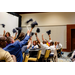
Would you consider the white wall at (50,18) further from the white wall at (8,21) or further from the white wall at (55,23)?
the white wall at (8,21)

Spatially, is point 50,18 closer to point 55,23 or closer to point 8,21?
point 55,23

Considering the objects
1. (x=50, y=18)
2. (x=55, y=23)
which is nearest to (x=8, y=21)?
(x=50, y=18)

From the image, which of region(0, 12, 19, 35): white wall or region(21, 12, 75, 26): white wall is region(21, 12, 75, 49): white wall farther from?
region(0, 12, 19, 35): white wall

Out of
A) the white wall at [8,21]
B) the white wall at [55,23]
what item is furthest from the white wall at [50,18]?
the white wall at [8,21]

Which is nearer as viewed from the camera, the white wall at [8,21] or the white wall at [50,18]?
the white wall at [8,21]

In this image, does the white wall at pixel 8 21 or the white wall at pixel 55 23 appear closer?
the white wall at pixel 8 21

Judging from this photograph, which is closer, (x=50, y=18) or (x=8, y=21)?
(x=8, y=21)

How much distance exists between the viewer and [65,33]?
9.34 meters

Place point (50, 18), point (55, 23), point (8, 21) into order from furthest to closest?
point (50, 18)
point (55, 23)
point (8, 21)
